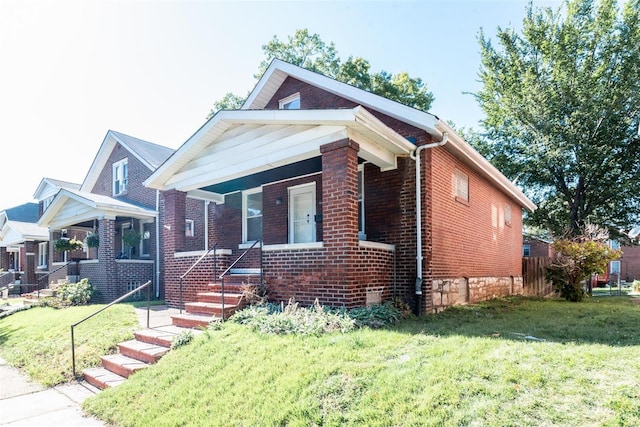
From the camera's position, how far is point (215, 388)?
4.46 m

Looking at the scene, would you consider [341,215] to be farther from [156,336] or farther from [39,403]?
[39,403]

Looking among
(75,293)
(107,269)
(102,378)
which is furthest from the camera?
(107,269)

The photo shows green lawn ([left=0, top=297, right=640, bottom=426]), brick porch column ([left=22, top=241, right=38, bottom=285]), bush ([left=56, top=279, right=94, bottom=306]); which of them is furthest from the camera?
brick porch column ([left=22, top=241, right=38, bottom=285])

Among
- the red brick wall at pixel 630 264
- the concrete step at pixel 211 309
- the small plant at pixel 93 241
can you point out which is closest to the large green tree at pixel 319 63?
the small plant at pixel 93 241

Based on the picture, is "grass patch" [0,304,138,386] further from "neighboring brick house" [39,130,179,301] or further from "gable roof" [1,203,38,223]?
"gable roof" [1,203,38,223]

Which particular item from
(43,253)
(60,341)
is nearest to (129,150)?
(60,341)

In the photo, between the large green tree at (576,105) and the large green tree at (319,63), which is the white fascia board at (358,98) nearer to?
the large green tree at (319,63)

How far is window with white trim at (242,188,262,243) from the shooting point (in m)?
10.8

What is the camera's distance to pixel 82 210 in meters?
14.8

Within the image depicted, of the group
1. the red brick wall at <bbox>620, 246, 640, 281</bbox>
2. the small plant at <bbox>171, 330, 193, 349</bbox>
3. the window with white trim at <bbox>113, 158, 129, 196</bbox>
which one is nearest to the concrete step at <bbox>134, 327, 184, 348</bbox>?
the small plant at <bbox>171, 330, 193, 349</bbox>

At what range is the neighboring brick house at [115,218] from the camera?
45.8 feet

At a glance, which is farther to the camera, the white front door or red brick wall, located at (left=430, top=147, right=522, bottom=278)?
the white front door

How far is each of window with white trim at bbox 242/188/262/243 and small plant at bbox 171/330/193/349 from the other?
469 cm

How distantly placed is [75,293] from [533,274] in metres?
17.5
